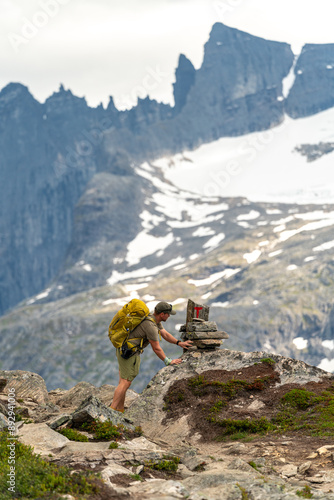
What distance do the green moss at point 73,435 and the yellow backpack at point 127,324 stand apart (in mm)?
3833

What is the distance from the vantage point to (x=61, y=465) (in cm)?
1505

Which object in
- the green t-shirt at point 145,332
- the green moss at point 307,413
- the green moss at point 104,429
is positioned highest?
the green t-shirt at point 145,332

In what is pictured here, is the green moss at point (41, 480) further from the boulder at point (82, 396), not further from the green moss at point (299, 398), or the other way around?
the boulder at point (82, 396)

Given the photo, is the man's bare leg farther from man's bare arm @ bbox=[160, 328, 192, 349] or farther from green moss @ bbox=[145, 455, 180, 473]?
green moss @ bbox=[145, 455, 180, 473]

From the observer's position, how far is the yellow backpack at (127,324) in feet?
70.7

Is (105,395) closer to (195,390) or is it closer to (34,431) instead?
(195,390)

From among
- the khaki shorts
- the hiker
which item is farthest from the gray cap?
the khaki shorts

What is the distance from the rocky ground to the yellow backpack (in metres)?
1.83

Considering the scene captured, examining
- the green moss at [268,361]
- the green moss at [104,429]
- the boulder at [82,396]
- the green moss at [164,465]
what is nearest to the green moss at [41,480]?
the green moss at [164,465]

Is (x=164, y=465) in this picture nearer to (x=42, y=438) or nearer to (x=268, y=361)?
(x=42, y=438)

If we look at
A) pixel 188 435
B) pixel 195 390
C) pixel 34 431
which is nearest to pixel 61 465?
pixel 34 431

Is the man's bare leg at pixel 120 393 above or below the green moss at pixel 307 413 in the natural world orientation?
above

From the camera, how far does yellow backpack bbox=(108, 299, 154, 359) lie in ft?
70.7

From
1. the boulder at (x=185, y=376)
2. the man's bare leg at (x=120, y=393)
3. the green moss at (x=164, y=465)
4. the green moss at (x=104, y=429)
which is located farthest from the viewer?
the man's bare leg at (x=120, y=393)
